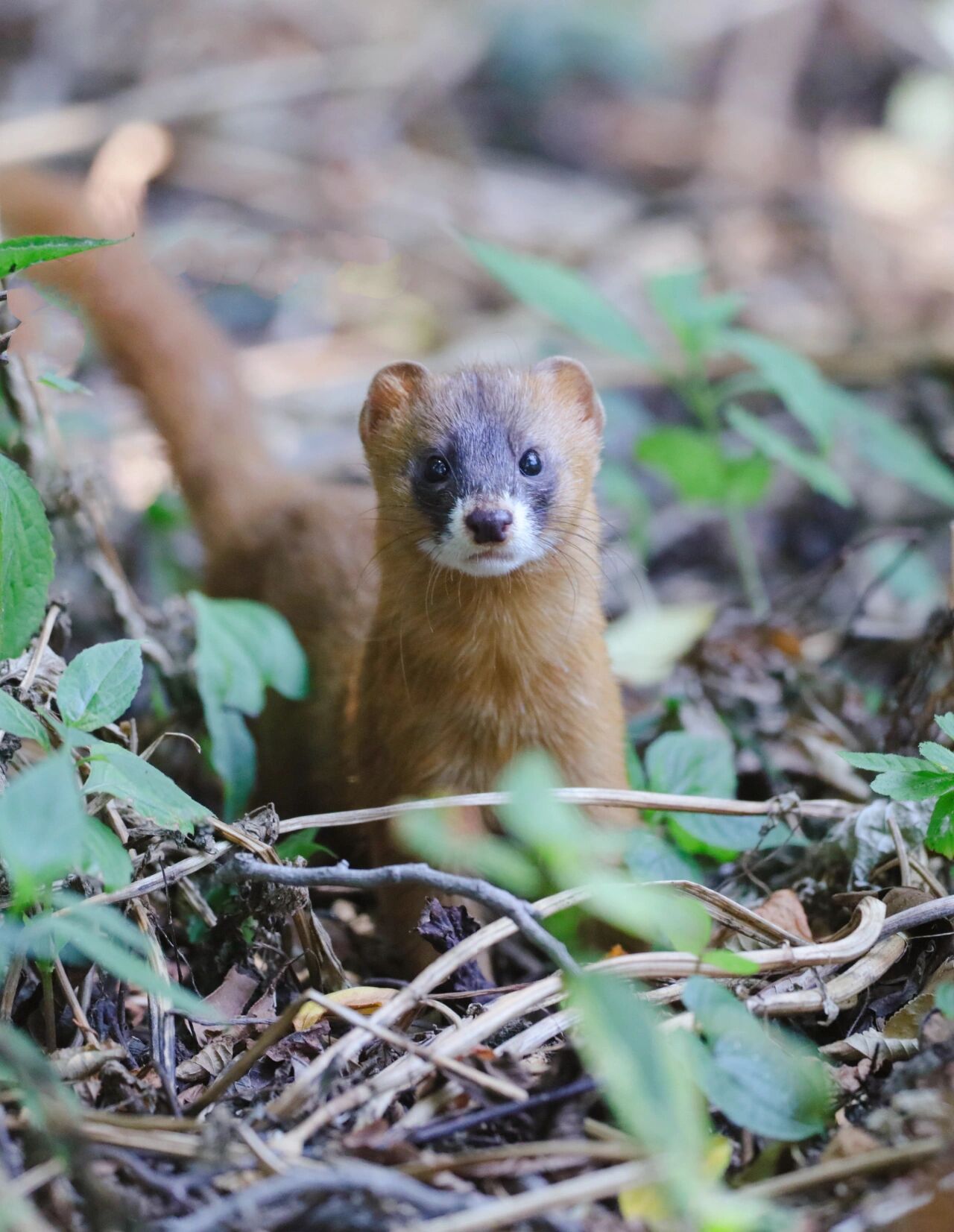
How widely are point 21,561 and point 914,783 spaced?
1.91 meters

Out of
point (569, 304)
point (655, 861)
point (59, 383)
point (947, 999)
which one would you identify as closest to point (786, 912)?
point (655, 861)

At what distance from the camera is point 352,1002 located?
9.02 feet

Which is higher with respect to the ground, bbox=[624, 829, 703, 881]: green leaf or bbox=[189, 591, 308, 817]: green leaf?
bbox=[189, 591, 308, 817]: green leaf

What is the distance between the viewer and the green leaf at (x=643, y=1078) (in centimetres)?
163

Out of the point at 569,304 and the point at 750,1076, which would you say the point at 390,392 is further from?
the point at 750,1076

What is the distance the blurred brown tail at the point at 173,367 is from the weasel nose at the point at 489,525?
1.87 metres

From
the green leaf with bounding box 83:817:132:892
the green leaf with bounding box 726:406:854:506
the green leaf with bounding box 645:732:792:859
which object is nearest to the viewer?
the green leaf with bounding box 83:817:132:892

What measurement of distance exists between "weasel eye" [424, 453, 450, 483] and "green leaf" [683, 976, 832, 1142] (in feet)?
5.49

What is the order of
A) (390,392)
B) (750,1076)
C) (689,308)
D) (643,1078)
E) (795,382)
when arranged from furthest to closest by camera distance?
(689,308) → (795,382) → (390,392) → (750,1076) → (643,1078)

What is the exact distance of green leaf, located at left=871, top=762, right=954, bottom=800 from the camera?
2.68 m

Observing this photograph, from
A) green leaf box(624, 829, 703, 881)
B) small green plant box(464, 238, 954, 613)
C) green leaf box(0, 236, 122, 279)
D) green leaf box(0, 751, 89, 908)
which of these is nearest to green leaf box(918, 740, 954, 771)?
green leaf box(624, 829, 703, 881)

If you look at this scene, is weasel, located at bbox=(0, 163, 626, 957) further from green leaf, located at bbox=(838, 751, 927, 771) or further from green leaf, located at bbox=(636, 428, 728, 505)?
green leaf, located at bbox=(838, 751, 927, 771)

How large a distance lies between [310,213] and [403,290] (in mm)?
986

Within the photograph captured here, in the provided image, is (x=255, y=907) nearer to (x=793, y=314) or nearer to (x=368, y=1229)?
(x=368, y=1229)
